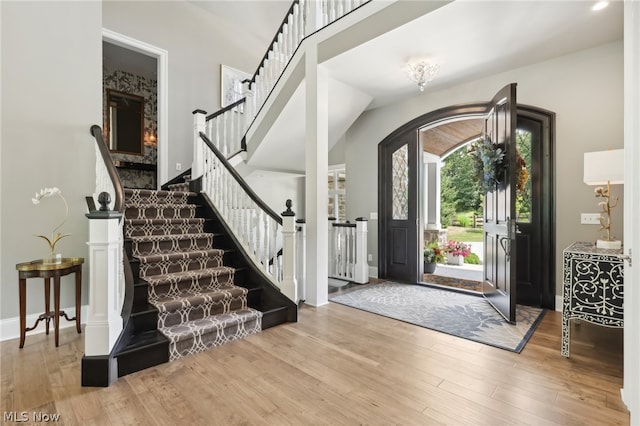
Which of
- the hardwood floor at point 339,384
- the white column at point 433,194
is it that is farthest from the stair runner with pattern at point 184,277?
the white column at point 433,194

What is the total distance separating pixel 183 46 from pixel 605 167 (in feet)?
20.3

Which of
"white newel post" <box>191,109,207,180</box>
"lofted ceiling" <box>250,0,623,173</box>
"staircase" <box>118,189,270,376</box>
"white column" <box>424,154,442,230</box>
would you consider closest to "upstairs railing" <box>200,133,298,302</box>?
"white newel post" <box>191,109,207,180</box>

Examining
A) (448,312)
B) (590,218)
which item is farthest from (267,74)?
(590,218)

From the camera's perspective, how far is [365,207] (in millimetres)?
5430

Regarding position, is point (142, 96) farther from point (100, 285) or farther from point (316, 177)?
point (100, 285)

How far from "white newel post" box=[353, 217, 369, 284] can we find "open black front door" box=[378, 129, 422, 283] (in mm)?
474

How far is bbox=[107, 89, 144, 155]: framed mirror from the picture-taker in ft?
19.7

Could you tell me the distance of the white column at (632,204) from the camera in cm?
159

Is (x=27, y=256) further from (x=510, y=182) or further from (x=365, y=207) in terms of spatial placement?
(x=510, y=182)

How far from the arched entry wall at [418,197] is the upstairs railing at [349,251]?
504 mm

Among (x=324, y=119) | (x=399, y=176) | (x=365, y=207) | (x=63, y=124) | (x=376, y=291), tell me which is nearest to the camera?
→ (x=63, y=124)

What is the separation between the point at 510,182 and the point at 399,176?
2062mm

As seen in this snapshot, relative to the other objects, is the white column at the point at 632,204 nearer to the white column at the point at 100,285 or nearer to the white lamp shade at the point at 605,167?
the white lamp shade at the point at 605,167

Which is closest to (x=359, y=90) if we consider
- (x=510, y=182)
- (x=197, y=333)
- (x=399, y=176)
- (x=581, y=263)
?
(x=399, y=176)
